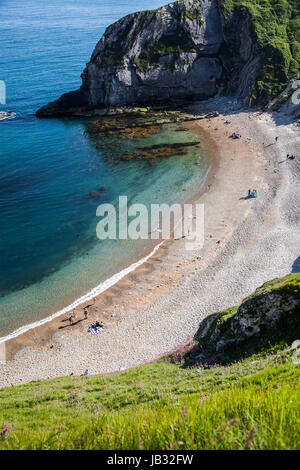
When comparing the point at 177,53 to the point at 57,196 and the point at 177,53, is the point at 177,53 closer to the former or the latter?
the point at 177,53

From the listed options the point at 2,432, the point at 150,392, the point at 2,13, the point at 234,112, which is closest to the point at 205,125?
the point at 234,112

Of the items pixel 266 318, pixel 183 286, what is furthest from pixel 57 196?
pixel 266 318

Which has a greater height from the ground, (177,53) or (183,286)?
(177,53)

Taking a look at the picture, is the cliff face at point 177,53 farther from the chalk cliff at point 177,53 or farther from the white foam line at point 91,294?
the white foam line at point 91,294

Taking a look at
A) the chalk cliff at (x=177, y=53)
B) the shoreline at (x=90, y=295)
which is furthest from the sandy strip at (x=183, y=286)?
the chalk cliff at (x=177, y=53)

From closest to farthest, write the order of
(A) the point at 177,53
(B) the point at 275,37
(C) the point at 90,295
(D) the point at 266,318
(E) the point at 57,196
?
(D) the point at 266,318
(C) the point at 90,295
(E) the point at 57,196
(B) the point at 275,37
(A) the point at 177,53

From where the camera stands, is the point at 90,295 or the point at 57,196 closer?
the point at 90,295

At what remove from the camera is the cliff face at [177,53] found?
262 feet

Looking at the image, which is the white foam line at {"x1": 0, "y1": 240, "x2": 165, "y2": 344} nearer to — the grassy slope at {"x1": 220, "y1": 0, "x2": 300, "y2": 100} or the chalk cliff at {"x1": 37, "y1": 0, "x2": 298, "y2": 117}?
the grassy slope at {"x1": 220, "y1": 0, "x2": 300, "y2": 100}

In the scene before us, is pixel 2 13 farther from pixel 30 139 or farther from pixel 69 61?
pixel 30 139

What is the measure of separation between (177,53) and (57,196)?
52225 mm

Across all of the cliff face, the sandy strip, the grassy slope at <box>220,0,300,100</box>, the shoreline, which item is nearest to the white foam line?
the shoreline

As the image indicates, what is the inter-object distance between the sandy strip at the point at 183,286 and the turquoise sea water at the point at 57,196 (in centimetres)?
339

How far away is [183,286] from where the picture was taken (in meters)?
35.2
